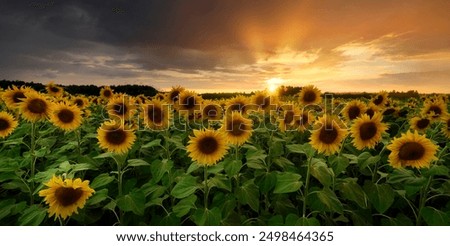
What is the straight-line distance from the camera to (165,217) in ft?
7.01

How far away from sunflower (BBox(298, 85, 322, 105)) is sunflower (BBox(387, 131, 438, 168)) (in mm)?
1415

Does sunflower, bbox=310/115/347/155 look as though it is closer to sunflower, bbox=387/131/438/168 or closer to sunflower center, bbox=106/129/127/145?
sunflower, bbox=387/131/438/168

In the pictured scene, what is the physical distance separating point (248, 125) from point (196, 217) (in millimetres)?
666

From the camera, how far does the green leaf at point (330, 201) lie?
6.32ft

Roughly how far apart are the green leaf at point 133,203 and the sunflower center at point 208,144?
441 mm

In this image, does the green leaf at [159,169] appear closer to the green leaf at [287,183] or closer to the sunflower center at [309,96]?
the green leaf at [287,183]

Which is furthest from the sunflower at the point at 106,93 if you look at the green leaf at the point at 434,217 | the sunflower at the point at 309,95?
the green leaf at the point at 434,217

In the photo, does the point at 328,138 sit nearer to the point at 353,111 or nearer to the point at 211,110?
the point at 353,111

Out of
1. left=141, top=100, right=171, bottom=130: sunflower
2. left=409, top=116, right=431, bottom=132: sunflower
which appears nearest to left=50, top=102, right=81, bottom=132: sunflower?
left=141, top=100, right=171, bottom=130: sunflower

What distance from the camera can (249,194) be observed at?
2119 mm

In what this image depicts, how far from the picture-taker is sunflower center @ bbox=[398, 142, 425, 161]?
2.09 meters
